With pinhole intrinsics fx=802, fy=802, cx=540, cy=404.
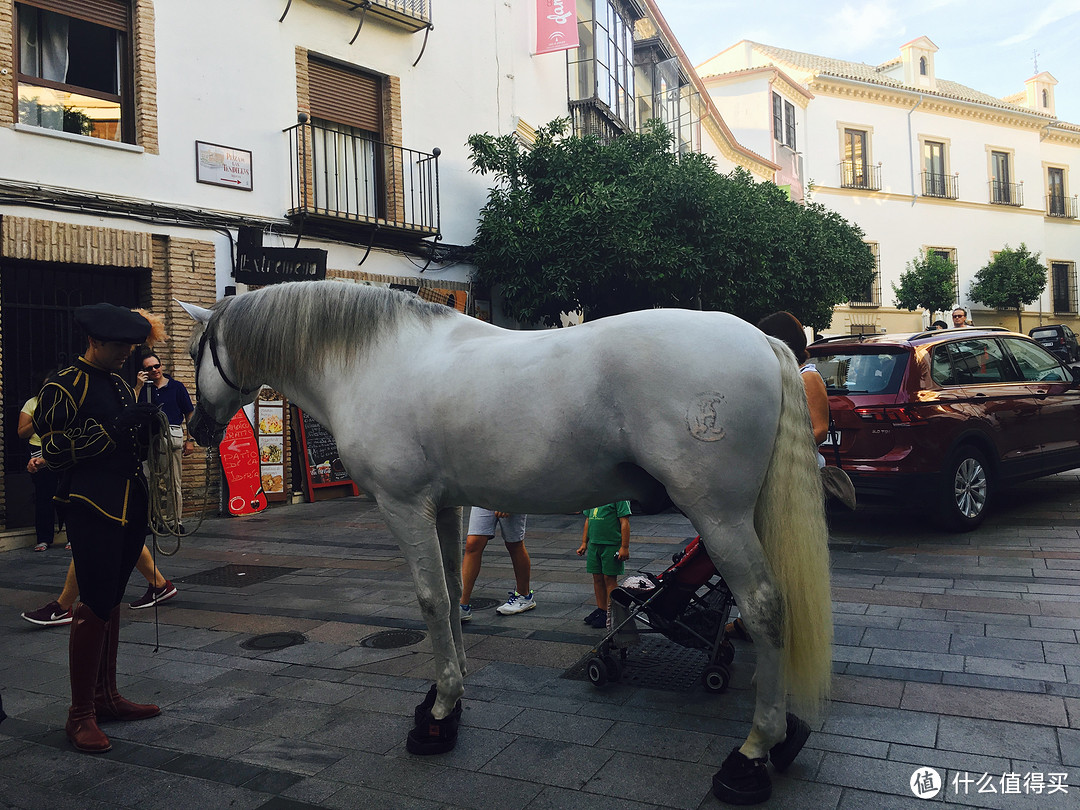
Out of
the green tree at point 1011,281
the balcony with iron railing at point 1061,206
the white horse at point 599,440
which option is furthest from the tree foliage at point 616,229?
the balcony with iron railing at point 1061,206

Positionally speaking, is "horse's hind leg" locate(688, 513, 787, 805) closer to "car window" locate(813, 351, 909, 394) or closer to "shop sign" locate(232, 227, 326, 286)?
"car window" locate(813, 351, 909, 394)

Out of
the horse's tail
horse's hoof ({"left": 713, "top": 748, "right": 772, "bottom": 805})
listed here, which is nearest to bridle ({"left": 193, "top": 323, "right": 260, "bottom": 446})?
the horse's tail

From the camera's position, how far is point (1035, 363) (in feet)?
28.7

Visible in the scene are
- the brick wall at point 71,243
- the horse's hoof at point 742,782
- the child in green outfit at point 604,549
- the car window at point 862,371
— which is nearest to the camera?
the horse's hoof at point 742,782

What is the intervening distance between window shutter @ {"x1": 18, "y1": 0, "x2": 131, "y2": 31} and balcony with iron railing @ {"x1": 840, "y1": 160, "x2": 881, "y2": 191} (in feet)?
95.8

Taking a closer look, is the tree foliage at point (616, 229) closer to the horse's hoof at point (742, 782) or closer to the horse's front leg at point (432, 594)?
the horse's front leg at point (432, 594)

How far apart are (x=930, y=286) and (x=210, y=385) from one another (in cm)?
3143

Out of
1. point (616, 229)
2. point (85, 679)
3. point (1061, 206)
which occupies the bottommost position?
point (85, 679)

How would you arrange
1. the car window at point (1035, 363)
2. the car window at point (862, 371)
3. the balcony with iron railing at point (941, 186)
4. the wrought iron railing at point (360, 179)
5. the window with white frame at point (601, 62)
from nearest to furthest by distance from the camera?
the car window at point (862, 371), the car window at point (1035, 363), the wrought iron railing at point (360, 179), the window with white frame at point (601, 62), the balcony with iron railing at point (941, 186)

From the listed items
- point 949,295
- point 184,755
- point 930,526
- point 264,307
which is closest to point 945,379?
point 930,526

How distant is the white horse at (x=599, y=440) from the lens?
3012 mm

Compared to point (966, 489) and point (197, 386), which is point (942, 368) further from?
point (197, 386)

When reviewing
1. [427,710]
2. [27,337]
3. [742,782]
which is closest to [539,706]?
[427,710]

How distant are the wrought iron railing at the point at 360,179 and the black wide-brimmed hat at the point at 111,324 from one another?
8.28 meters
